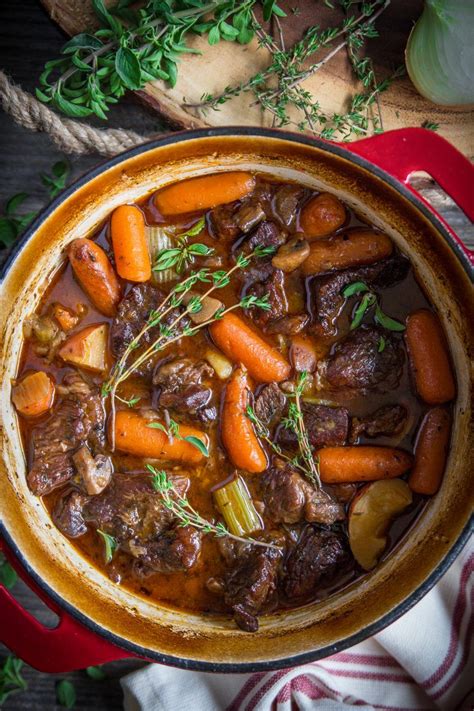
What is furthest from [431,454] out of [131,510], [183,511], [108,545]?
[108,545]

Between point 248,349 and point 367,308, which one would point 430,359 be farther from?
point 248,349

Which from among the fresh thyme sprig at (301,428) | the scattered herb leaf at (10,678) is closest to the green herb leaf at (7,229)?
the fresh thyme sprig at (301,428)

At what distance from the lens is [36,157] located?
3.66 m

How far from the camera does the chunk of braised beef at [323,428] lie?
2955 millimetres

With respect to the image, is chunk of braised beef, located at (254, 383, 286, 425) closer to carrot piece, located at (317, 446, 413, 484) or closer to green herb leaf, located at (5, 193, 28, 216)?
carrot piece, located at (317, 446, 413, 484)

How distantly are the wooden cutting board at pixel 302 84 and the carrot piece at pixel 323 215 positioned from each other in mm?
455

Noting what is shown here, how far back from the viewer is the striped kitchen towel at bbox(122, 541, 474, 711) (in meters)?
3.23

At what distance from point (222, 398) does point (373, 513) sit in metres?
0.78

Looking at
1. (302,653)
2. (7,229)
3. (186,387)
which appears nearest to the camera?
(302,653)

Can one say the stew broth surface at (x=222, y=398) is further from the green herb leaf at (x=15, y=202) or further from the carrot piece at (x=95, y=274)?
the green herb leaf at (x=15, y=202)

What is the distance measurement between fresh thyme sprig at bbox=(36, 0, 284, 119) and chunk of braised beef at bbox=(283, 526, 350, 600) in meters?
1.95

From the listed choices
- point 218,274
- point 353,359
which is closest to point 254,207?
point 218,274

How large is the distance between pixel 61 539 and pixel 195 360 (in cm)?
94

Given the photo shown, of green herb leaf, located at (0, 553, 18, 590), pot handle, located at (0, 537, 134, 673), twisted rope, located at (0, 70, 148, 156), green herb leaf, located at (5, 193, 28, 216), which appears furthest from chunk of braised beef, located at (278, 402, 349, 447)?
green herb leaf, located at (5, 193, 28, 216)
